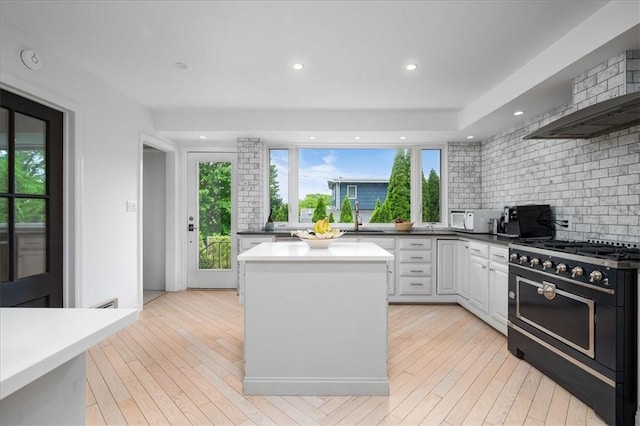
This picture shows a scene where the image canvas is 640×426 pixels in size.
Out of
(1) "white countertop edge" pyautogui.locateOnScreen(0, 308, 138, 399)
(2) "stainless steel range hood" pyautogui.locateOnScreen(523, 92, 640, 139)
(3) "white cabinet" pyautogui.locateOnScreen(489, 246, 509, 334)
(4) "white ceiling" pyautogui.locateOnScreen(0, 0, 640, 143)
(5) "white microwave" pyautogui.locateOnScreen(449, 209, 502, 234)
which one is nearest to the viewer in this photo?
(1) "white countertop edge" pyautogui.locateOnScreen(0, 308, 138, 399)

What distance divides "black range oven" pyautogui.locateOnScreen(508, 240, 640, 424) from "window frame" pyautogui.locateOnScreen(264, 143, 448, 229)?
231 centimetres

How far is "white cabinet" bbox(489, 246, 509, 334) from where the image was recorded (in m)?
3.05

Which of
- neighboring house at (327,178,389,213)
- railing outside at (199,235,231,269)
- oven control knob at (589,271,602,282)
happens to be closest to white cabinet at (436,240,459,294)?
neighboring house at (327,178,389,213)

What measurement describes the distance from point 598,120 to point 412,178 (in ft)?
9.32

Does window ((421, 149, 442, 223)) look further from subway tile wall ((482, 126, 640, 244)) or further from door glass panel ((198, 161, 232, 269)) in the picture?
door glass panel ((198, 161, 232, 269))

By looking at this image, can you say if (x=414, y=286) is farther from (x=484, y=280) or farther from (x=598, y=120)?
(x=598, y=120)

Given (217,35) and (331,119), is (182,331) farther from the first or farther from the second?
(331,119)

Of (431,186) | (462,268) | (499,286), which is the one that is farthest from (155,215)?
(499,286)

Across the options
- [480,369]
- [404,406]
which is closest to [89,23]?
[404,406]

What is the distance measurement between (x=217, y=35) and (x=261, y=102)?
1.46 metres

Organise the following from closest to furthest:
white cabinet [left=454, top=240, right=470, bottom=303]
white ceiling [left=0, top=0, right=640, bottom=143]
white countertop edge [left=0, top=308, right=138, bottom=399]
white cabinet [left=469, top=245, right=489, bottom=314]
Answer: white countertop edge [left=0, top=308, right=138, bottom=399] → white ceiling [left=0, top=0, right=640, bottom=143] → white cabinet [left=469, top=245, right=489, bottom=314] → white cabinet [left=454, top=240, right=470, bottom=303]

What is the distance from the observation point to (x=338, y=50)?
2611 millimetres

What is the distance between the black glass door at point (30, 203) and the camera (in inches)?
92.3

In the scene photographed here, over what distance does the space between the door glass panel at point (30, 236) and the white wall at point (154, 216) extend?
2.21 meters
